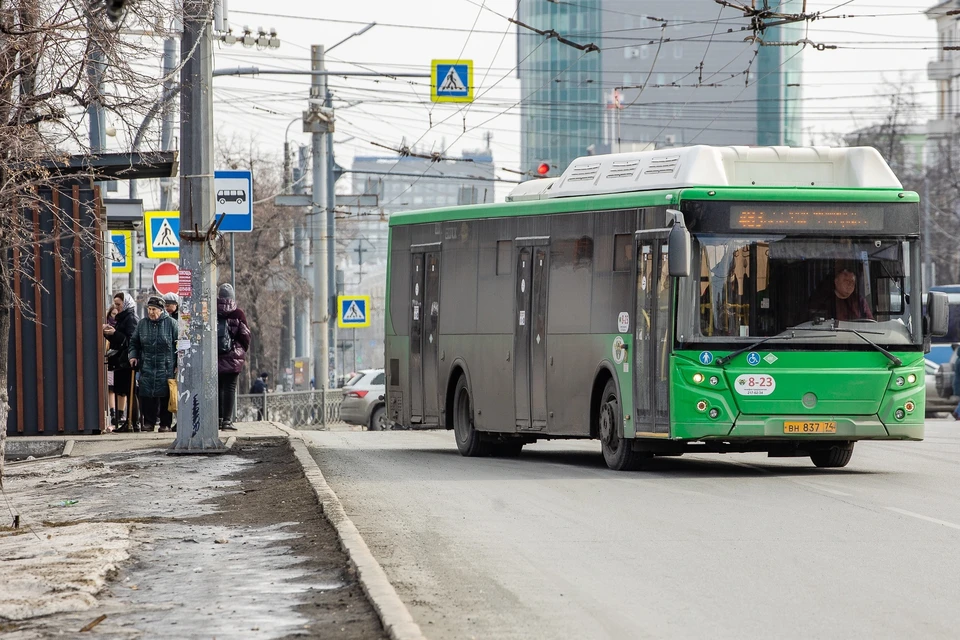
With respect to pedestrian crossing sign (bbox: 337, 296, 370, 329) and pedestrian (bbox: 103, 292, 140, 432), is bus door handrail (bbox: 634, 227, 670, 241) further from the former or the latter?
pedestrian crossing sign (bbox: 337, 296, 370, 329)

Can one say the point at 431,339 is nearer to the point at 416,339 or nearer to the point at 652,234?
the point at 416,339

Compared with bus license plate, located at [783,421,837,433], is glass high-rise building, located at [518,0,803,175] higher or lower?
higher

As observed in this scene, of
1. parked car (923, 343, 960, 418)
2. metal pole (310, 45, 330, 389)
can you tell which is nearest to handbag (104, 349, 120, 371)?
metal pole (310, 45, 330, 389)

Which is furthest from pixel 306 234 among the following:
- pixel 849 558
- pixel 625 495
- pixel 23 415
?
pixel 849 558

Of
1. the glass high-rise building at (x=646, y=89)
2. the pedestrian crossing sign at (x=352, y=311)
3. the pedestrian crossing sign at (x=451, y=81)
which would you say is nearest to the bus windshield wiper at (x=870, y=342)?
the pedestrian crossing sign at (x=451, y=81)

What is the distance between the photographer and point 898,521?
1135cm

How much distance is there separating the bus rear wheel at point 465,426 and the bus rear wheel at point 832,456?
13.2ft

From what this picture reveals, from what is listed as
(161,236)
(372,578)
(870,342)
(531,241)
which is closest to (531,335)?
(531,241)

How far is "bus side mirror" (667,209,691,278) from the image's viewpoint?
14.3 m

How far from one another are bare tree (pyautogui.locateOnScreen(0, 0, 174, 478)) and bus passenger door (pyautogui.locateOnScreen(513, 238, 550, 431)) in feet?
16.2

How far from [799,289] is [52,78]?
6696mm

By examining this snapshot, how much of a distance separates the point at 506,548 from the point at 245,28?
22962 mm

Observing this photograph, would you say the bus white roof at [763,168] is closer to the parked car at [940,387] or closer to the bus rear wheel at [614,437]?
the bus rear wheel at [614,437]

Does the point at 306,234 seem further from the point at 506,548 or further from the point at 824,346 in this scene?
A: the point at 506,548
